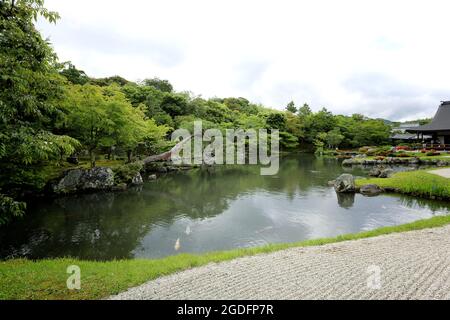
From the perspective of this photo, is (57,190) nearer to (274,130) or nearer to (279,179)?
(279,179)

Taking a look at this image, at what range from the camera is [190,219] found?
1181 cm

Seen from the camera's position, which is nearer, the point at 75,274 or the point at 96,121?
the point at 75,274

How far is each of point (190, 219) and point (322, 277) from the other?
298 inches

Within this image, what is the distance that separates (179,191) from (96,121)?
6730mm

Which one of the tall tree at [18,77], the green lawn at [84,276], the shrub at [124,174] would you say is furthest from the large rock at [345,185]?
the tall tree at [18,77]

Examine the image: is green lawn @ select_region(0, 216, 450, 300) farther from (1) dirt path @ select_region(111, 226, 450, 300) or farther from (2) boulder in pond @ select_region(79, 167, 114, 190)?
(2) boulder in pond @ select_region(79, 167, 114, 190)

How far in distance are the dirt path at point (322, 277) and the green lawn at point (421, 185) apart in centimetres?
880

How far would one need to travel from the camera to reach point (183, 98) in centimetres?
3697

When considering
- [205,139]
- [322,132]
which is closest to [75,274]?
[205,139]

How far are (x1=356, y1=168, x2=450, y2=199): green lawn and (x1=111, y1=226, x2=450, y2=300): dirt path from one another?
8803mm

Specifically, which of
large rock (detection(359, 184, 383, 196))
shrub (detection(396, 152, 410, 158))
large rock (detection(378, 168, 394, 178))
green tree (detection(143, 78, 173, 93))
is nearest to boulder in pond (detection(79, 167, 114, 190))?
large rock (detection(359, 184, 383, 196))

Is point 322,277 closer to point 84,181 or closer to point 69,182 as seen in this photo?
point 84,181

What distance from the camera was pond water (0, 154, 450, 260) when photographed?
8922 millimetres

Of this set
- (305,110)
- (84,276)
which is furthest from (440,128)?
(84,276)
